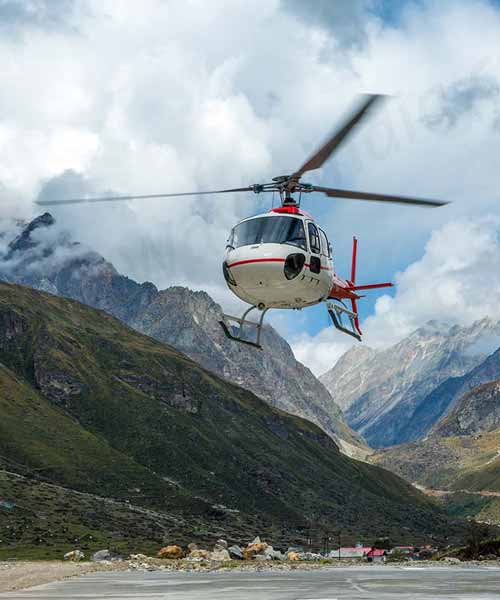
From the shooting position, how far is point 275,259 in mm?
41094

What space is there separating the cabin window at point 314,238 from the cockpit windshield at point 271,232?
1.89 ft

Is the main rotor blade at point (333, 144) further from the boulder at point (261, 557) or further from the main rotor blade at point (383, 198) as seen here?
the boulder at point (261, 557)

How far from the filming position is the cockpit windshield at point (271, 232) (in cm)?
4169

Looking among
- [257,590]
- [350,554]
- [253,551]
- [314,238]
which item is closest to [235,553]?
[253,551]

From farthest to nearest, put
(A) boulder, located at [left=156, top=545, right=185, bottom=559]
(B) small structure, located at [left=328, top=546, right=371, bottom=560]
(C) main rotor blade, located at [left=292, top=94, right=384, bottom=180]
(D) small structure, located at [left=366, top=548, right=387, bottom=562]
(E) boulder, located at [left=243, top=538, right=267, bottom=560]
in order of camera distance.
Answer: (B) small structure, located at [left=328, top=546, right=371, bottom=560] → (D) small structure, located at [left=366, top=548, right=387, bottom=562] → (E) boulder, located at [left=243, top=538, right=267, bottom=560] → (A) boulder, located at [left=156, top=545, right=185, bottom=559] → (C) main rotor blade, located at [left=292, top=94, right=384, bottom=180]

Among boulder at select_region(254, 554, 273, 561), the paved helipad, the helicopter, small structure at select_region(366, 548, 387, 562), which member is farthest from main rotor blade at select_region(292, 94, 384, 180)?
small structure at select_region(366, 548, 387, 562)

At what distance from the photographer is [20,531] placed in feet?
559

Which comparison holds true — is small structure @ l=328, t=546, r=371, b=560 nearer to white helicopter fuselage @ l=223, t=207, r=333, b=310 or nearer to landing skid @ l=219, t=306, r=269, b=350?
landing skid @ l=219, t=306, r=269, b=350

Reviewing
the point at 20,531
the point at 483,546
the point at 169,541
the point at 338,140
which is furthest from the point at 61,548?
the point at 338,140

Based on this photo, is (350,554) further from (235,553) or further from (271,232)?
(271,232)

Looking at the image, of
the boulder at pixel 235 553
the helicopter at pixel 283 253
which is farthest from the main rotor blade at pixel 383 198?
the boulder at pixel 235 553

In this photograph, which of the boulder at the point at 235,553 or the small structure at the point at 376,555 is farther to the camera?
the small structure at the point at 376,555

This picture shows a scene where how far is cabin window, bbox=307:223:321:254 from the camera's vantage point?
4303 centimetres

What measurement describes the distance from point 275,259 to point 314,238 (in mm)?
3222
